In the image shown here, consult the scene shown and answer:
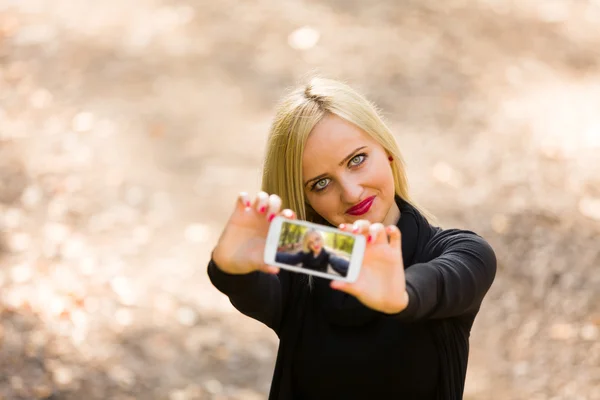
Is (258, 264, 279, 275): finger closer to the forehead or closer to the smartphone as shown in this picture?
the smartphone

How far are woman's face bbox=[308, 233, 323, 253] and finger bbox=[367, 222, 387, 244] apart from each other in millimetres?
112

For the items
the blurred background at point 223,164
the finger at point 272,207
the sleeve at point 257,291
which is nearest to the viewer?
the finger at point 272,207

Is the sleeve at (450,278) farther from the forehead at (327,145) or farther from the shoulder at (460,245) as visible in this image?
the forehead at (327,145)

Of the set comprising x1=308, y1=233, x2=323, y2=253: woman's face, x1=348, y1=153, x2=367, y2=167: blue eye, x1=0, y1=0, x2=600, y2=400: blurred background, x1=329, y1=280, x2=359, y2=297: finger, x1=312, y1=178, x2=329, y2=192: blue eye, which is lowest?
x1=329, y1=280, x2=359, y2=297: finger

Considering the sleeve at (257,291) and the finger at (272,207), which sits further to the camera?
the sleeve at (257,291)

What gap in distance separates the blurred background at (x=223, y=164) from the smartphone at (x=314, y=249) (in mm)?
3665

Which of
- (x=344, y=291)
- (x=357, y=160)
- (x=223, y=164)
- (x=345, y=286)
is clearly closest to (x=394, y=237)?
(x=345, y=286)

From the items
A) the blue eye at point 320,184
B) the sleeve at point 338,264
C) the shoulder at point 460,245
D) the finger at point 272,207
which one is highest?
the blue eye at point 320,184

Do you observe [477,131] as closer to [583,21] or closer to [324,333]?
[583,21]

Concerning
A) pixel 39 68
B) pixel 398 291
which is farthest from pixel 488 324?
pixel 39 68

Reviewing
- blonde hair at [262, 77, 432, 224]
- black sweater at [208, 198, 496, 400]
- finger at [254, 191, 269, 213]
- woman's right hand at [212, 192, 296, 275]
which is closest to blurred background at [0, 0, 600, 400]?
black sweater at [208, 198, 496, 400]

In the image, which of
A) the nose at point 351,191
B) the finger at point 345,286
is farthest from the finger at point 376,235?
the nose at point 351,191

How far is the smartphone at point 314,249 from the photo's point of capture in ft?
6.41

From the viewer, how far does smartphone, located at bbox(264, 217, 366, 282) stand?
195cm
